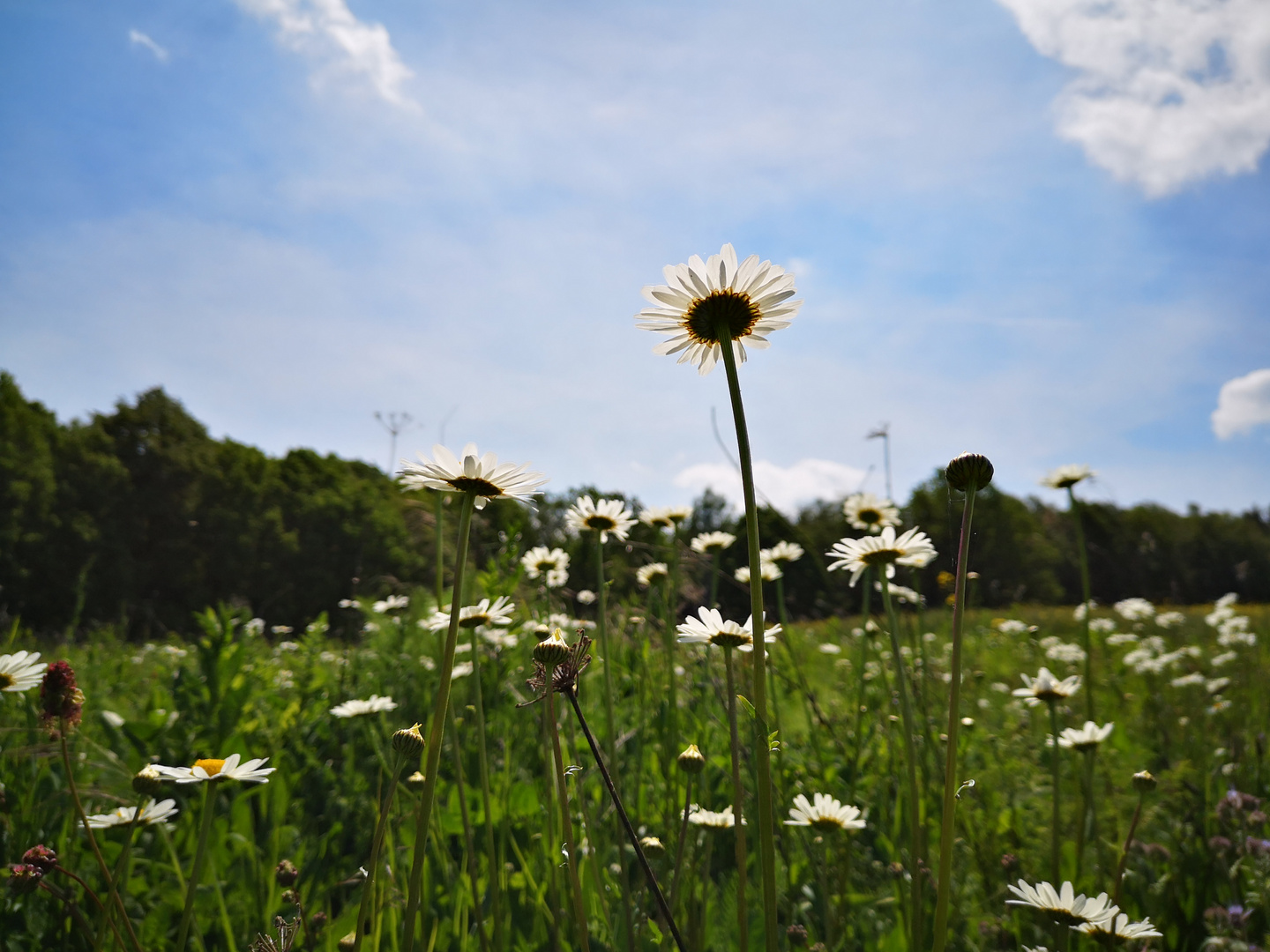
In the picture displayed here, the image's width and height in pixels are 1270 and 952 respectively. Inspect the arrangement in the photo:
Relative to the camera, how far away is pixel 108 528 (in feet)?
58.0

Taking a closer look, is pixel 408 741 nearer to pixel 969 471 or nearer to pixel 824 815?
pixel 969 471

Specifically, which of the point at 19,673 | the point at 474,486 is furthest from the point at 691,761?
the point at 19,673

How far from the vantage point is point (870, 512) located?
7.55ft

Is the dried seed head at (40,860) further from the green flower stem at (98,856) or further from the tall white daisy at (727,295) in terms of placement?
the tall white daisy at (727,295)

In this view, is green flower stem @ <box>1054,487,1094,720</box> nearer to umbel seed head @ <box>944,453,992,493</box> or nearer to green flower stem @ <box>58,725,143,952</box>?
umbel seed head @ <box>944,453,992,493</box>

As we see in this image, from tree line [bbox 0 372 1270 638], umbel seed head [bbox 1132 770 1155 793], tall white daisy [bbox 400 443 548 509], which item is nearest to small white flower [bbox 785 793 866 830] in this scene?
umbel seed head [bbox 1132 770 1155 793]

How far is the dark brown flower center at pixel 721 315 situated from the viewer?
873mm

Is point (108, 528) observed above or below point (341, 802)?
above

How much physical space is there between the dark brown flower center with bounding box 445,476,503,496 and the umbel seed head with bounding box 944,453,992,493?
1.78ft

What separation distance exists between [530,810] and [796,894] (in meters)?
0.79

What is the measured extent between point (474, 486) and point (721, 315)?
38 cm

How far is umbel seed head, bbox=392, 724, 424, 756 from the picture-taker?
2.79ft

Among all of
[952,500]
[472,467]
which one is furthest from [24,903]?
[952,500]

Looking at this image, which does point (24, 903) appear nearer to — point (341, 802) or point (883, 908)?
point (341, 802)
